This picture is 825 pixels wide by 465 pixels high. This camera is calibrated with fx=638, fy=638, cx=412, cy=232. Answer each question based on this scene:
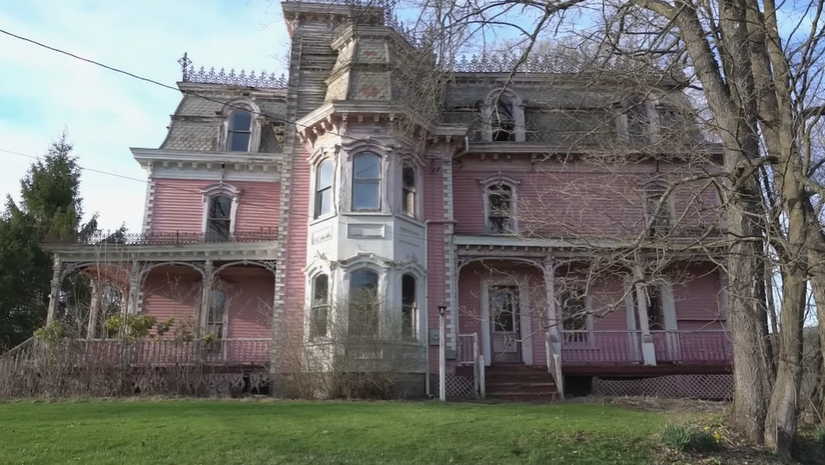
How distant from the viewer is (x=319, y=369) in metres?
13.0

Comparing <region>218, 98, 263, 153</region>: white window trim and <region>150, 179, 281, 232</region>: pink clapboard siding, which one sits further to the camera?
<region>218, 98, 263, 153</region>: white window trim

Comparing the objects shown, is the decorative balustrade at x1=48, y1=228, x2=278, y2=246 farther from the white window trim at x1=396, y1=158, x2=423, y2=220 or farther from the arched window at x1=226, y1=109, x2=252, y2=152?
the white window trim at x1=396, y1=158, x2=423, y2=220

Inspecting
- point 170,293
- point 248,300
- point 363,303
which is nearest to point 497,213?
point 363,303

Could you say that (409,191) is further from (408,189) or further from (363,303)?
(363,303)

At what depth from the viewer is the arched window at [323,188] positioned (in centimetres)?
1658

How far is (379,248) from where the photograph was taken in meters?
15.7

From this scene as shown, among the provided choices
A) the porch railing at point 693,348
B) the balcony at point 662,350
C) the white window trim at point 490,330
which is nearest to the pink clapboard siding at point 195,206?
the white window trim at point 490,330

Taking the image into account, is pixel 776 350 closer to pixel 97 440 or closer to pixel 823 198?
pixel 823 198

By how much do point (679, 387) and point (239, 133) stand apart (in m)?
14.2

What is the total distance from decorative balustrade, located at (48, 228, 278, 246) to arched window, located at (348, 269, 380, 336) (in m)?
3.77

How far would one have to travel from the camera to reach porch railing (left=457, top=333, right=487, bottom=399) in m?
14.9

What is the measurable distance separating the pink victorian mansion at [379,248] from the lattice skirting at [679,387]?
0.16 ft

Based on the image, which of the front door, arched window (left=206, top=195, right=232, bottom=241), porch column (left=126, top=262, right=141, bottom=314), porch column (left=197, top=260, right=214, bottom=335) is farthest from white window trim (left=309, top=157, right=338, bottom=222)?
the front door

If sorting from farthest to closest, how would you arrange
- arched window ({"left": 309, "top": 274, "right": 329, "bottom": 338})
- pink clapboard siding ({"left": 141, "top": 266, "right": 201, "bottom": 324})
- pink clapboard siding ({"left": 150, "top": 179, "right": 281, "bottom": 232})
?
pink clapboard siding ({"left": 150, "top": 179, "right": 281, "bottom": 232}) < pink clapboard siding ({"left": 141, "top": 266, "right": 201, "bottom": 324}) < arched window ({"left": 309, "top": 274, "right": 329, "bottom": 338})
